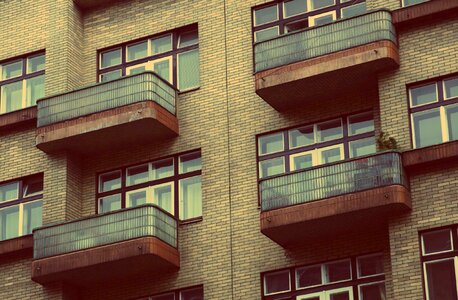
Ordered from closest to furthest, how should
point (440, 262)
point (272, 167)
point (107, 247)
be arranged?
point (440, 262) < point (107, 247) < point (272, 167)

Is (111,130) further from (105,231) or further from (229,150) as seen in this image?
(229,150)

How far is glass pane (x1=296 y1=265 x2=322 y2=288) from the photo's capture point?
29016 mm

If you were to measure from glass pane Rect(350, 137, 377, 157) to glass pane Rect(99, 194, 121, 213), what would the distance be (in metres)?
6.62

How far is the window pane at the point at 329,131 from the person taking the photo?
3031 cm

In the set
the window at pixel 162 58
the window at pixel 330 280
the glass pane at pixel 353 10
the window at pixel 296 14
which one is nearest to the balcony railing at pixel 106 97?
the window at pixel 162 58

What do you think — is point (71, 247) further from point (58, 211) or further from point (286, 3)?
point (286, 3)

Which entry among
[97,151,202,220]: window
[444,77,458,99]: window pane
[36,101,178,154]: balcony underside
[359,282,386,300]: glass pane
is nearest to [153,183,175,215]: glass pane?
[97,151,202,220]: window

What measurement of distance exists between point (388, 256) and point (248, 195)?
13.6 feet

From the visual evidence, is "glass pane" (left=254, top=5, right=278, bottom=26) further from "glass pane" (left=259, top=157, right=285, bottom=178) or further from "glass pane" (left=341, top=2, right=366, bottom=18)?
"glass pane" (left=259, top=157, right=285, bottom=178)

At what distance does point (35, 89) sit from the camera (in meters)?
34.6

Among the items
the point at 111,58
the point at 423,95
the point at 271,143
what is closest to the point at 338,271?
the point at 271,143

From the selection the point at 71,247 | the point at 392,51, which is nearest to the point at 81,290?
the point at 71,247

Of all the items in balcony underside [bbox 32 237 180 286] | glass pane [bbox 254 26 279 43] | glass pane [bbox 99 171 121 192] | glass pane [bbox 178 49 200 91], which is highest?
glass pane [bbox 254 26 279 43]

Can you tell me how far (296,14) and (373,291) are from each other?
26.3 ft
